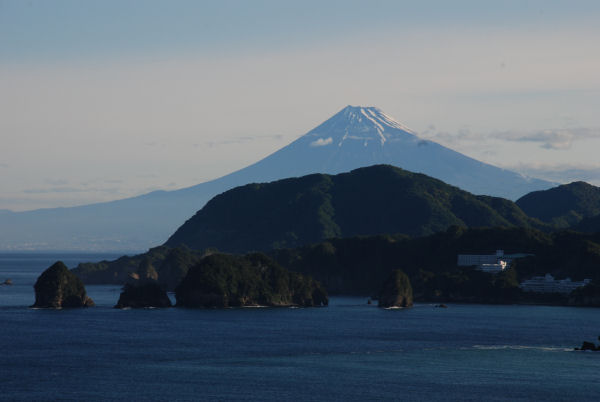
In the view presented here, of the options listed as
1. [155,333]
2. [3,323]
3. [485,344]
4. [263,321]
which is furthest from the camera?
[263,321]

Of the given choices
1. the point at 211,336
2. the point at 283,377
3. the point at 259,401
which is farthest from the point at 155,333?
the point at 259,401

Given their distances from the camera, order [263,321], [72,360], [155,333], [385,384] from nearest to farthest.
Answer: [385,384] → [72,360] → [155,333] → [263,321]

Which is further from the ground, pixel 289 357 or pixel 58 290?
pixel 58 290

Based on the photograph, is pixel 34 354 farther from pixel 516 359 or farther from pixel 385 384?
pixel 516 359

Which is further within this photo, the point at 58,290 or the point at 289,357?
the point at 58,290
